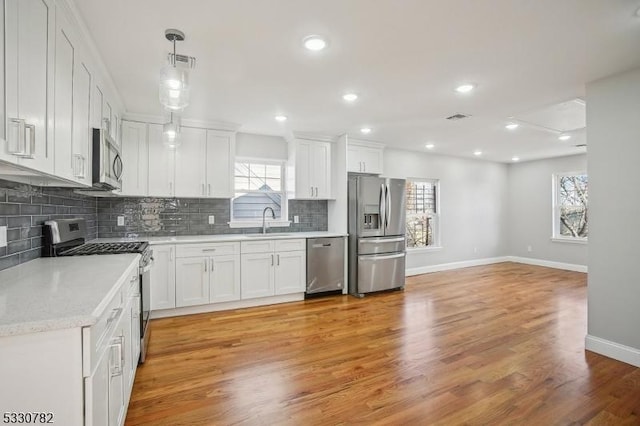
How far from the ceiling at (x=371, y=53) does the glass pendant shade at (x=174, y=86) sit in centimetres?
38

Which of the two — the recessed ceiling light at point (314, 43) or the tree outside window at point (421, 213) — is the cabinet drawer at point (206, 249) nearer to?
the recessed ceiling light at point (314, 43)

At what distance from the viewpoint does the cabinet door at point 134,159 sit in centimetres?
375

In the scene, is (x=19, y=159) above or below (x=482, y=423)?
above

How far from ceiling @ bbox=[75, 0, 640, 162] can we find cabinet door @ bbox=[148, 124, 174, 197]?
362 mm

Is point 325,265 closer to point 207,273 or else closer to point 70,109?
point 207,273

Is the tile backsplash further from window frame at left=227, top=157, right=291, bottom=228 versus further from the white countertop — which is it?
the white countertop

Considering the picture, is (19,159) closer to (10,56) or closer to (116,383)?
(10,56)

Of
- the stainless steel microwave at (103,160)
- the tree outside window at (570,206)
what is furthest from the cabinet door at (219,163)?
the tree outside window at (570,206)

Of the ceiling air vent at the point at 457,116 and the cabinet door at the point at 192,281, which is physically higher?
the ceiling air vent at the point at 457,116

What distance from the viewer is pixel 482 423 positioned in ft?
6.08

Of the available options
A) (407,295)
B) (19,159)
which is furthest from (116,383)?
(407,295)

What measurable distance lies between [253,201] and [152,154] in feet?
4.89

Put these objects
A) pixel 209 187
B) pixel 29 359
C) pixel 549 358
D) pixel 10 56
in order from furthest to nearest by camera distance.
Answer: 1. pixel 209 187
2. pixel 549 358
3. pixel 10 56
4. pixel 29 359

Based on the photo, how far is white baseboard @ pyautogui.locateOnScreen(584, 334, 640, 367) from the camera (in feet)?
8.32
